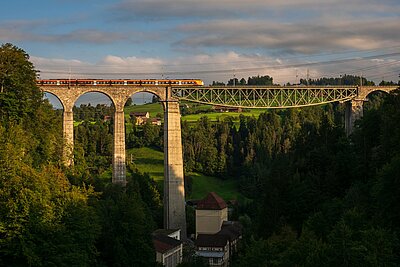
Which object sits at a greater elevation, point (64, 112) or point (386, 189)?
point (64, 112)

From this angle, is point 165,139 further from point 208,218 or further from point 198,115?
point 198,115

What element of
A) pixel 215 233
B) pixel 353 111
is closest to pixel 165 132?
pixel 215 233

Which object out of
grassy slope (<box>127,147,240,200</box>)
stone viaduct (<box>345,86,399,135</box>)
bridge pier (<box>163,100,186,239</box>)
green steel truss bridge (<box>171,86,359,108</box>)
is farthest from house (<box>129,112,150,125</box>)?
bridge pier (<box>163,100,186,239</box>)

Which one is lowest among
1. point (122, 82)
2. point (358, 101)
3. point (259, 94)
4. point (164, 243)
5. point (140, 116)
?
point (164, 243)

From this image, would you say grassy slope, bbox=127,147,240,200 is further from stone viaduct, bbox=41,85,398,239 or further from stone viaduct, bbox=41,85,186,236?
stone viaduct, bbox=41,85,186,236

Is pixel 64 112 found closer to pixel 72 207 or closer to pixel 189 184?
pixel 72 207

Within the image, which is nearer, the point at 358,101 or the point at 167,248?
the point at 167,248

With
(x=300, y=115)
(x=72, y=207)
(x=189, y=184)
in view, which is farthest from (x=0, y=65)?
(x=300, y=115)
